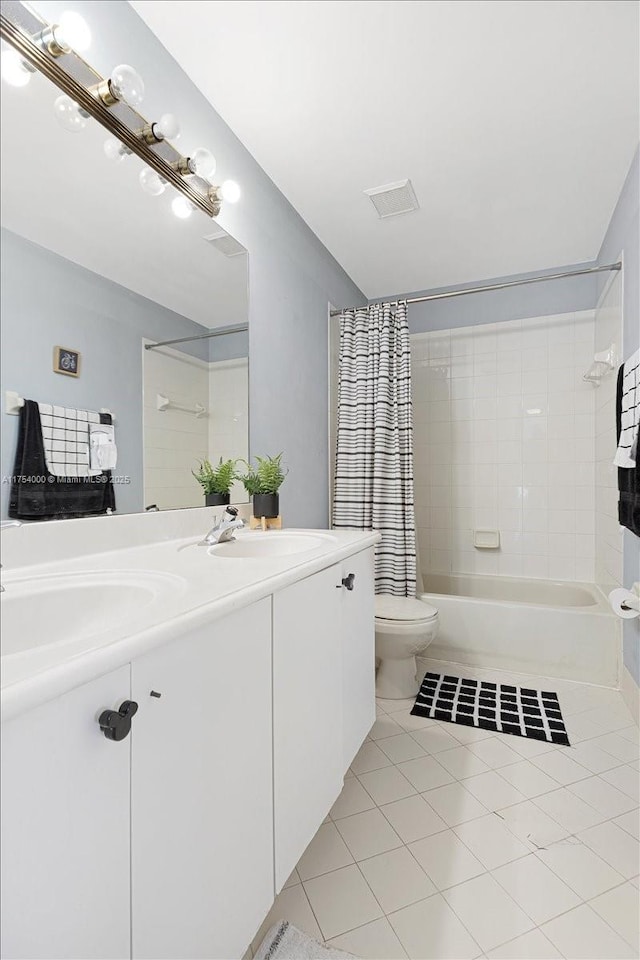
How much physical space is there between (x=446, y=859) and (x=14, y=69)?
7.09ft

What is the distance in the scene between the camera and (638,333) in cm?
206

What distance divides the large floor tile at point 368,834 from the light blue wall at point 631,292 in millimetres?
1280

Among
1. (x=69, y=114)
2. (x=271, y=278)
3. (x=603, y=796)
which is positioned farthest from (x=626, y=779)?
(x=69, y=114)

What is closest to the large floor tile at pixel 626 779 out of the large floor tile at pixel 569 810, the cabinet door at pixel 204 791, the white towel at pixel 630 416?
the large floor tile at pixel 569 810

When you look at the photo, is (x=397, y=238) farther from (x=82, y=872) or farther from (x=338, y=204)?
(x=82, y=872)

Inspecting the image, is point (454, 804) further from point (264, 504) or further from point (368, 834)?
point (264, 504)

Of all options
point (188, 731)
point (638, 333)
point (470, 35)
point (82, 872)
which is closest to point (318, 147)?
point (470, 35)

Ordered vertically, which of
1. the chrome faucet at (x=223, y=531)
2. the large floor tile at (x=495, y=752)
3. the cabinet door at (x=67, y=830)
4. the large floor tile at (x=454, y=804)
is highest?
the chrome faucet at (x=223, y=531)

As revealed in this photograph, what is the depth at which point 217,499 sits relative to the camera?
1789 mm

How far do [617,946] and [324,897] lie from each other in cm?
66

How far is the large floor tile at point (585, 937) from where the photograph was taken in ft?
3.61

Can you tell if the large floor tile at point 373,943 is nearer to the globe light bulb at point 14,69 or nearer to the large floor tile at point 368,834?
the large floor tile at point 368,834

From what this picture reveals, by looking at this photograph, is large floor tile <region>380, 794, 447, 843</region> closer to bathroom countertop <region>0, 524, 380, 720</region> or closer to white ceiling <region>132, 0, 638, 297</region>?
bathroom countertop <region>0, 524, 380, 720</region>

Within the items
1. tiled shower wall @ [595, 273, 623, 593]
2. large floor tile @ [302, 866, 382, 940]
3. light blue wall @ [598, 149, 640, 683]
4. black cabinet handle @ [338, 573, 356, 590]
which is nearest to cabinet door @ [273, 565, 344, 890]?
black cabinet handle @ [338, 573, 356, 590]
